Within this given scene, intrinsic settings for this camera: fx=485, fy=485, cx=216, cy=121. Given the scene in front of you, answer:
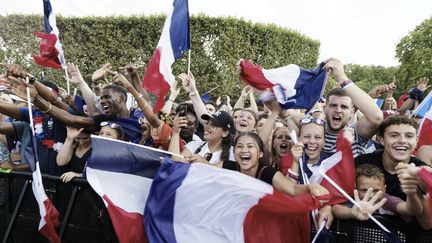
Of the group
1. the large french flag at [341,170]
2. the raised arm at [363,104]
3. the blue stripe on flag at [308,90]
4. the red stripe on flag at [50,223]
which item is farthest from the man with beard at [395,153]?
the red stripe on flag at [50,223]

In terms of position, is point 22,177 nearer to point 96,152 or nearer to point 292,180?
point 96,152

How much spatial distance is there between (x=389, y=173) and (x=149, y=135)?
2747 mm

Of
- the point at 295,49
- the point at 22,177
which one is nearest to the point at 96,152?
the point at 22,177

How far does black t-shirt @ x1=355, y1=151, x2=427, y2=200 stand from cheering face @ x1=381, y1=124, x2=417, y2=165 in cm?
7

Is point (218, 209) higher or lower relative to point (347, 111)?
lower

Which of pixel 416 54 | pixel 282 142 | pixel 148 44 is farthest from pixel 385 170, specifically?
pixel 416 54

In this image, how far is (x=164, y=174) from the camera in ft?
12.6

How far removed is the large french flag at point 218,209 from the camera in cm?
336

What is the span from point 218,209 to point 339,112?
171 cm

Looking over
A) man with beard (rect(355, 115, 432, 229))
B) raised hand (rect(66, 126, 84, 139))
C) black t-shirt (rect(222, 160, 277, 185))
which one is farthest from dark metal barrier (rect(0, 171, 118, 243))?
man with beard (rect(355, 115, 432, 229))

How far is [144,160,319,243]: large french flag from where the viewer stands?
3359 mm

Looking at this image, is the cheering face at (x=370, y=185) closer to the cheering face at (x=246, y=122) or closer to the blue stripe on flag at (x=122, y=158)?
the blue stripe on flag at (x=122, y=158)

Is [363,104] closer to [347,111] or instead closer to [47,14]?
[347,111]

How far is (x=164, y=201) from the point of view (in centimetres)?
375
